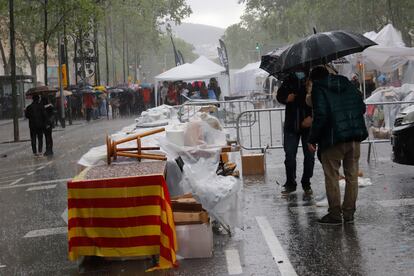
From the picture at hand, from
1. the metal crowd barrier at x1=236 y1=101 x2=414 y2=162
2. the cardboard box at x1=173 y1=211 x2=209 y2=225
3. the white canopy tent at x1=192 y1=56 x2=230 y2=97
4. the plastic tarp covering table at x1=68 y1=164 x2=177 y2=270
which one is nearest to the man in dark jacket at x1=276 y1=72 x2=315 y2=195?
the metal crowd barrier at x1=236 y1=101 x2=414 y2=162

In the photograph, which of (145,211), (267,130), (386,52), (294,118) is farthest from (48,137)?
(145,211)

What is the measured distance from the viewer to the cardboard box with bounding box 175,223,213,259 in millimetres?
6934

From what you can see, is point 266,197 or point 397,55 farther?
point 397,55

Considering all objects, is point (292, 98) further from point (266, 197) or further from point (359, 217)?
point (359, 217)

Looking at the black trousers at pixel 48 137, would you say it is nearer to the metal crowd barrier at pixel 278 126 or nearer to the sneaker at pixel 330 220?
the metal crowd barrier at pixel 278 126

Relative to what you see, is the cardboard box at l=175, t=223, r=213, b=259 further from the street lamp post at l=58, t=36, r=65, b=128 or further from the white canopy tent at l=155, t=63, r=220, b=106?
the street lamp post at l=58, t=36, r=65, b=128

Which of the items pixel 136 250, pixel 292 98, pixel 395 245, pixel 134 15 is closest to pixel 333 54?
pixel 292 98

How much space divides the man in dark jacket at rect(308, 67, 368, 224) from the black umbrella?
0.35 metres

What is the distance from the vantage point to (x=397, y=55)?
23.8 metres

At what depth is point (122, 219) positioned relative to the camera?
6.73m

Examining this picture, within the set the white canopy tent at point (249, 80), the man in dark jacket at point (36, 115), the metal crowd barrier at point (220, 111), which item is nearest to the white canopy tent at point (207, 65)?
the metal crowd barrier at point (220, 111)

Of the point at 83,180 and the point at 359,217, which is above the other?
the point at 83,180

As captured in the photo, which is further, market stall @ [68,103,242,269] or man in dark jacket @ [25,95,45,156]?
man in dark jacket @ [25,95,45,156]

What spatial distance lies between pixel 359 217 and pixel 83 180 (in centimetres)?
337
